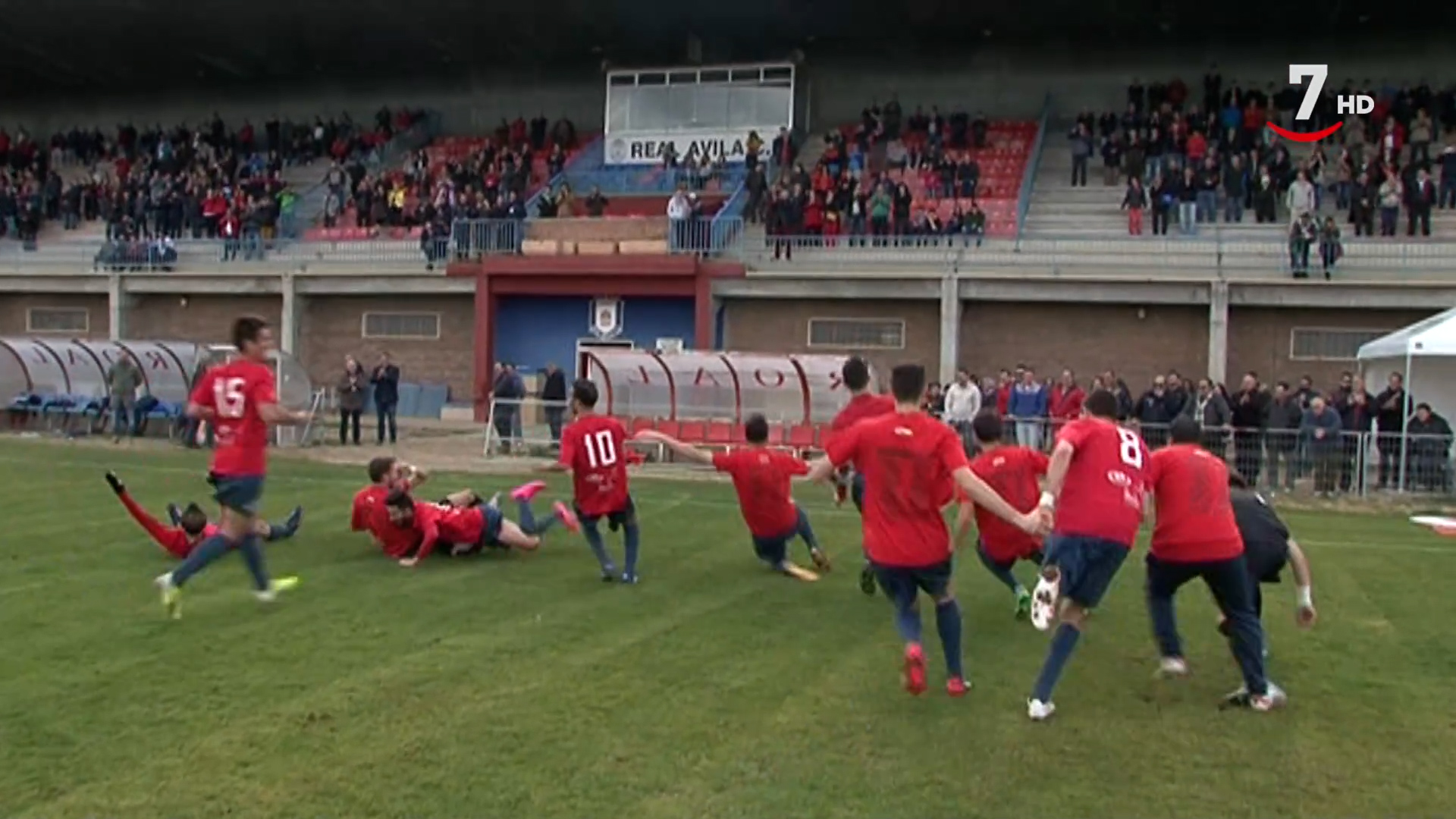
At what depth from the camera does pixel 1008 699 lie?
7.44m

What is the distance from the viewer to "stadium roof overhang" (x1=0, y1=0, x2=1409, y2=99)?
1441 inches

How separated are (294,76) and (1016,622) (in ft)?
142

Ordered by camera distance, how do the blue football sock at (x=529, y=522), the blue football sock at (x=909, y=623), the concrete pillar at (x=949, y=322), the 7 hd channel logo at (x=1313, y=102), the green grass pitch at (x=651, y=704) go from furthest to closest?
the 7 hd channel logo at (x=1313, y=102)
the concrete pillar at (x=949, y=322)
the blue football sock at (x=529, y=522)
the blue football sock at (x=909, y=623)
the green grass pitch at (x=651, y=704)

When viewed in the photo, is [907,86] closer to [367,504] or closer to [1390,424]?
[1390,424]

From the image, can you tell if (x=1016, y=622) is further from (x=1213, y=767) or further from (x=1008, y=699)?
(x=1213, y=767)

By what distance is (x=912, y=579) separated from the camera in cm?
721

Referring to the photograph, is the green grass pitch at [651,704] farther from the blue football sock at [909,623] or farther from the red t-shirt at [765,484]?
the red t-shirt at [765,484]

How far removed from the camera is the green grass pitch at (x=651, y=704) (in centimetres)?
583

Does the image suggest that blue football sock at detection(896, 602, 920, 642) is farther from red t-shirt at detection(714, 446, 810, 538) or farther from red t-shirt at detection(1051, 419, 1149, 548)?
red t-shirt at detection(714, 446, 810, 538)

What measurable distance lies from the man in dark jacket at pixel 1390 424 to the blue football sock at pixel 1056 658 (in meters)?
13.8

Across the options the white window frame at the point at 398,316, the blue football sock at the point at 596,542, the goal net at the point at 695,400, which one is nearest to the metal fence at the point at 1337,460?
the goal net at the point at 695,400

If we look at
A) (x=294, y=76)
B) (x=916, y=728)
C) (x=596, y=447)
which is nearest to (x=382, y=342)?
(x=294, y=76)

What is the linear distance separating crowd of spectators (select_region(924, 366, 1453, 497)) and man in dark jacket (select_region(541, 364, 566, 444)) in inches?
270

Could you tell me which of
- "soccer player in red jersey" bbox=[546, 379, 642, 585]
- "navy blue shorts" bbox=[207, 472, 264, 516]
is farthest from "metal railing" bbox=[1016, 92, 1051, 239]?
"navy blue shorts" bbox=[207, 472, 264, 516]
